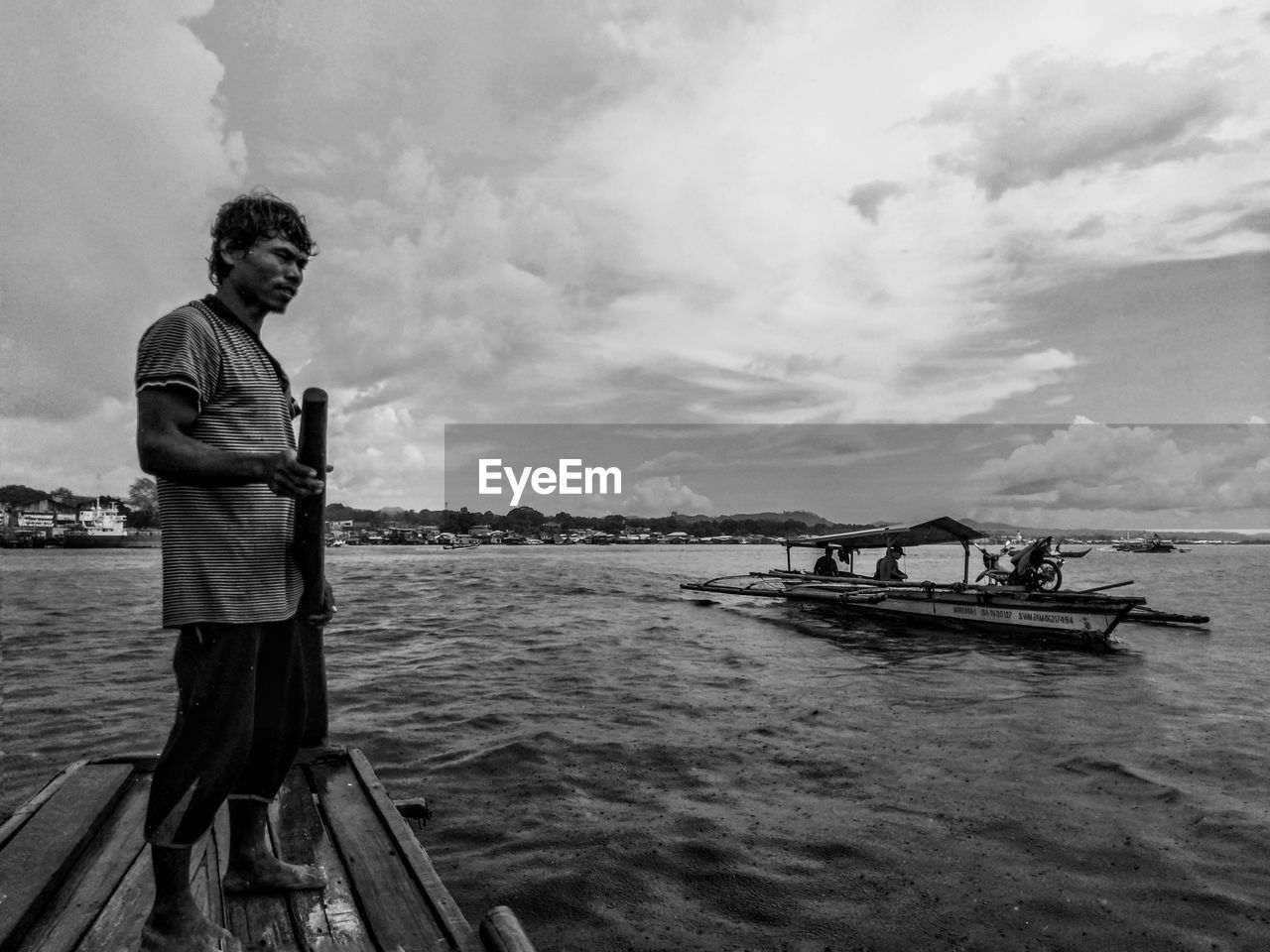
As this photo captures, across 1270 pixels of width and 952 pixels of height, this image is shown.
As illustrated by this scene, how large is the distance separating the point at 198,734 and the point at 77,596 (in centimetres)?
3789

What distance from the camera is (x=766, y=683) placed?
14391mm

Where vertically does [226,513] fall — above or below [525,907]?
above

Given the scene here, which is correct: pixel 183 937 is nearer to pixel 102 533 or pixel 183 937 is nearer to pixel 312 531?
pixel 312 531

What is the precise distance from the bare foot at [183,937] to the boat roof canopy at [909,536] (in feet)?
77.2

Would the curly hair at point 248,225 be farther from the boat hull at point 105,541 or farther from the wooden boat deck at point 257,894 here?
the boat hull at point 105,541

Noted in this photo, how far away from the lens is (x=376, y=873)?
10.6 feet

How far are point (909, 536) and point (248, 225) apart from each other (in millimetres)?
26458

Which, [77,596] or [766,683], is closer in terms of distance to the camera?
[766,683]

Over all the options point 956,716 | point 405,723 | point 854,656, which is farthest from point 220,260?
point 854,656

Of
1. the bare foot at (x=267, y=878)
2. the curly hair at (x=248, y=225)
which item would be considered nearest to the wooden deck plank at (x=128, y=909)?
the bare foot at (x=267, y=878)

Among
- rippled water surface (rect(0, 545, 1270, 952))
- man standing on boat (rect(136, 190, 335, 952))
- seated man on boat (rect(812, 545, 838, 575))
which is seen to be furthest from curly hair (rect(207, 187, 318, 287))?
Answer: seated man on boat (rect(812, 545, 838, 575))

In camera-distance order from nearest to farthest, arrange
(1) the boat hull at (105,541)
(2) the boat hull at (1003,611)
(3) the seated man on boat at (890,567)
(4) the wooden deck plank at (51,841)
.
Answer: (4) the wooden deck plank at (51,841)
(2) the boat hull at (1003,611)
(3) the seated man on boat at (890,567)
(1) the boat hull at (105,541)

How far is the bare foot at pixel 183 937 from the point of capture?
2.44 metres

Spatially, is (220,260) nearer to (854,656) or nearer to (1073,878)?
(1073,878)
